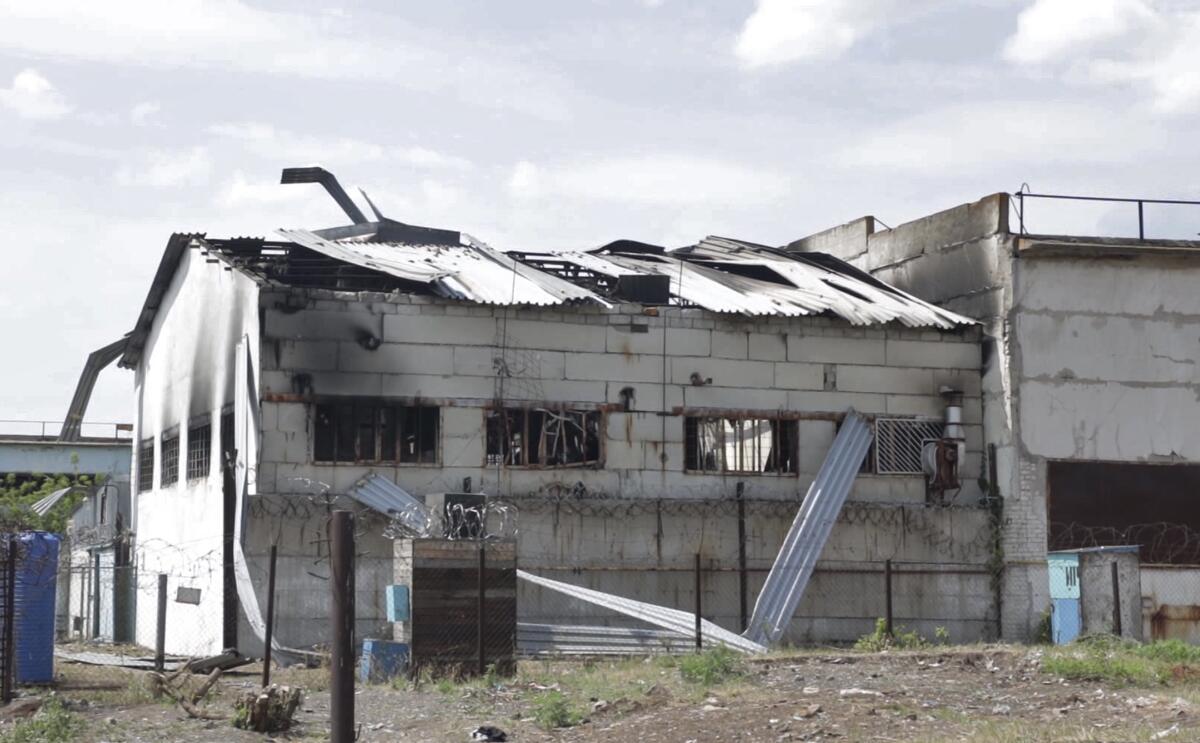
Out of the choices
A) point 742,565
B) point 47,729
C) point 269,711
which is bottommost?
point 47,729

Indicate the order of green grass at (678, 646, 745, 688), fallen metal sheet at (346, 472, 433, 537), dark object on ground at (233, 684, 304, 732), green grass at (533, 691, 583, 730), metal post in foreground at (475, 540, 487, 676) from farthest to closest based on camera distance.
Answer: fallen metal sheet at (346, 472, 433, 537) → metal post in foreground at (475, 540, 487, 676) → green grass at (678, 646, 745, 688) → green grass at (533, 691, 583, 730) → dark object on ground at (233, 684, 304, 732)

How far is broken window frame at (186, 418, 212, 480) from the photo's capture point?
2775 cm

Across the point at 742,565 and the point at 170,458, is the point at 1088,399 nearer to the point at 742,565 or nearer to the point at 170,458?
the point at 742,565

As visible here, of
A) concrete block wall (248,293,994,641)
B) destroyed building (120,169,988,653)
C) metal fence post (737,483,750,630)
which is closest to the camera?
destroyed building (120,169,988,653)

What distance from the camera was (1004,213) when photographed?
27.2m

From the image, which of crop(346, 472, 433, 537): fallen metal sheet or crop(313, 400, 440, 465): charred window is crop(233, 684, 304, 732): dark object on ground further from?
crop(313, 400, 440, 465): charred window

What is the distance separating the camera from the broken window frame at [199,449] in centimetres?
2775

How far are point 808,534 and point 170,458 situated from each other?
12058mm

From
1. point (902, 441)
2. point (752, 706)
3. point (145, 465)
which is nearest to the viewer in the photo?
point (752, 706)

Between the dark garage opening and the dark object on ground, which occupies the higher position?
the dark garage opening

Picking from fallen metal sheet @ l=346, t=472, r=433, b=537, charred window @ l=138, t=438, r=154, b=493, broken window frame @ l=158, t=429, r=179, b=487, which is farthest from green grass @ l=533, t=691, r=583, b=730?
charred window @ l=138, t=438, r=154, b=493

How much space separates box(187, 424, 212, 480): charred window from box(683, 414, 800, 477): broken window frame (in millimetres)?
7839

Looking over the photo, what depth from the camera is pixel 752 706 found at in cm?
1584

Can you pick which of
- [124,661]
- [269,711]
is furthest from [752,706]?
[124,661]
